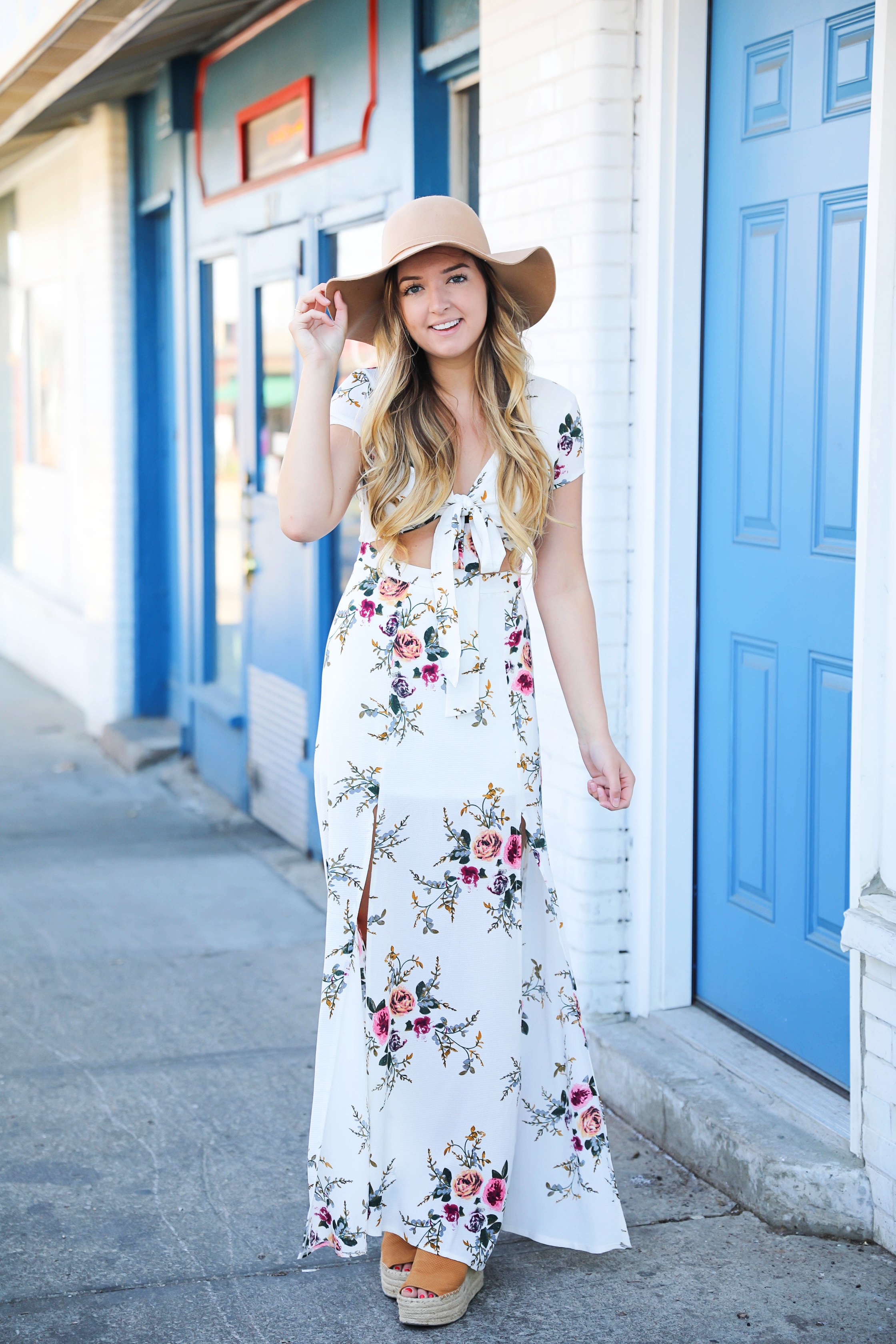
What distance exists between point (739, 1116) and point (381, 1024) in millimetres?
955

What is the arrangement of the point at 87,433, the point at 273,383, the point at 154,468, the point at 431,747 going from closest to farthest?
the point at 431,747
the point at 273,383
the point at 154,468
the point at 87,433

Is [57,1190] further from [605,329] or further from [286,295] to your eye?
[286,295]

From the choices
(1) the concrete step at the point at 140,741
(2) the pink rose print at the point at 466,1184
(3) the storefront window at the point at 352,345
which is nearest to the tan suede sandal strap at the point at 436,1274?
(2) the pink rose print at the point at 466,1184

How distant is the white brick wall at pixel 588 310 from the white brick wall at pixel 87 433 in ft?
15.1

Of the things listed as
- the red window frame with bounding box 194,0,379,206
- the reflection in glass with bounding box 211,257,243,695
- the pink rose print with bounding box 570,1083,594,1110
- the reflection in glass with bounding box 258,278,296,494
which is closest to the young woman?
the pink rose print with bounding box 570,1083,594,1110

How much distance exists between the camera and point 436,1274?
2.73 meters

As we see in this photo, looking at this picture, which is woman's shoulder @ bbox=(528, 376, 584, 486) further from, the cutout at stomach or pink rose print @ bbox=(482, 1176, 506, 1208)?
pink rose print @ bbox=(482, 1176, 506, 1208)

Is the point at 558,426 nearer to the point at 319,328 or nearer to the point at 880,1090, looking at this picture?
the point at 319,328

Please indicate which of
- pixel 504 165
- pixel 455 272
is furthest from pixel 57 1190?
pixel 504 165

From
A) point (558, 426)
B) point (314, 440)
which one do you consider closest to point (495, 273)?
point (558, 426)

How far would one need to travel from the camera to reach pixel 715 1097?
3305 millimetres

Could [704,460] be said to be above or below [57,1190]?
above

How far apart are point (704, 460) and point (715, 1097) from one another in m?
1.49

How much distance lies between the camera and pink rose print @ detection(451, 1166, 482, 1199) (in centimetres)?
273
